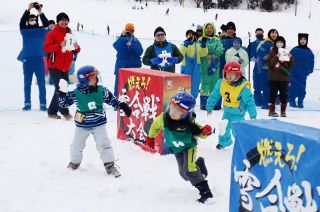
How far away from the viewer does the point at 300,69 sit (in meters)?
11.3

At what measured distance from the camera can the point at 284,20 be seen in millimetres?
46594

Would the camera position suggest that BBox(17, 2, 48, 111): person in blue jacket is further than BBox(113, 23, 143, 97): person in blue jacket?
No

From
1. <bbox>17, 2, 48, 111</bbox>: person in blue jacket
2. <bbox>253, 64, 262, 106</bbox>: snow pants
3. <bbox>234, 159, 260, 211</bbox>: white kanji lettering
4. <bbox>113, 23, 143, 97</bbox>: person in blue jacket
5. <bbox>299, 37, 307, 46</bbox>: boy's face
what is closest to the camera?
<bbox>234, 159, 260, 211</bbox>: white kanji lettering

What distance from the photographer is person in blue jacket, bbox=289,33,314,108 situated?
11109 mm

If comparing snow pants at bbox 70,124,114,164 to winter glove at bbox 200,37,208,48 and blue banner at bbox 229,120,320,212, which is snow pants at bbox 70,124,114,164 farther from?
winter glove at bbox 200,37,208,48

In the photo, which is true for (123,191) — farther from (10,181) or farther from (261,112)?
(261,112)

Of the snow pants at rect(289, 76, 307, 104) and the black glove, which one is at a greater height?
the black glove

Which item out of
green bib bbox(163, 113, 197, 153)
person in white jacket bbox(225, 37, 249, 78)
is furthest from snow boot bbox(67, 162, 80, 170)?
person in white jacket bbox(225, 37, 249, 78)

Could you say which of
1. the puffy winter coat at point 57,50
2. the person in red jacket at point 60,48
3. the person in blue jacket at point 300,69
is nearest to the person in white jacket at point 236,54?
the person in blue jacket at point 300,69

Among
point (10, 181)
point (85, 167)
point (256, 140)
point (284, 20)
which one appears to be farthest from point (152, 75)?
point (284, 20)

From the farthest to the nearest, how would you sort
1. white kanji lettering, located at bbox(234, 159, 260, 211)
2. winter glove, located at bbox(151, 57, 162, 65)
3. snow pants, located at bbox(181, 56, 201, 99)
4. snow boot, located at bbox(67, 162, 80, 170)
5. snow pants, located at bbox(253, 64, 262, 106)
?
snow pants, located at bbox(253, 64, 262, 106)
snow pants, located at bbox(181, 56, 201, 99)
winter glove, located at bbox(151, 57, 162, 65)
snow boot, located at bbox(67, 162, 80, 170)
white kanji lettering, located at bbox(234, 159, 260, 211)

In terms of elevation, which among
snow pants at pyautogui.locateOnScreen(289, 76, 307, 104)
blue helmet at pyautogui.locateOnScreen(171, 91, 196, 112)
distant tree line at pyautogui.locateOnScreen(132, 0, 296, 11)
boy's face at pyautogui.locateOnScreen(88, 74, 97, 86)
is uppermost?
distant tree line at pyautogui.locateOnScreen(132, 0, 296, 11)

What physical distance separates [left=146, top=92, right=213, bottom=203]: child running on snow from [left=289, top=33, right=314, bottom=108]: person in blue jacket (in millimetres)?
6605

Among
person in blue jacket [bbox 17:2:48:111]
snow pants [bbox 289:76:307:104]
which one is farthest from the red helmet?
snow pants [bbox 289:76:307:104]
